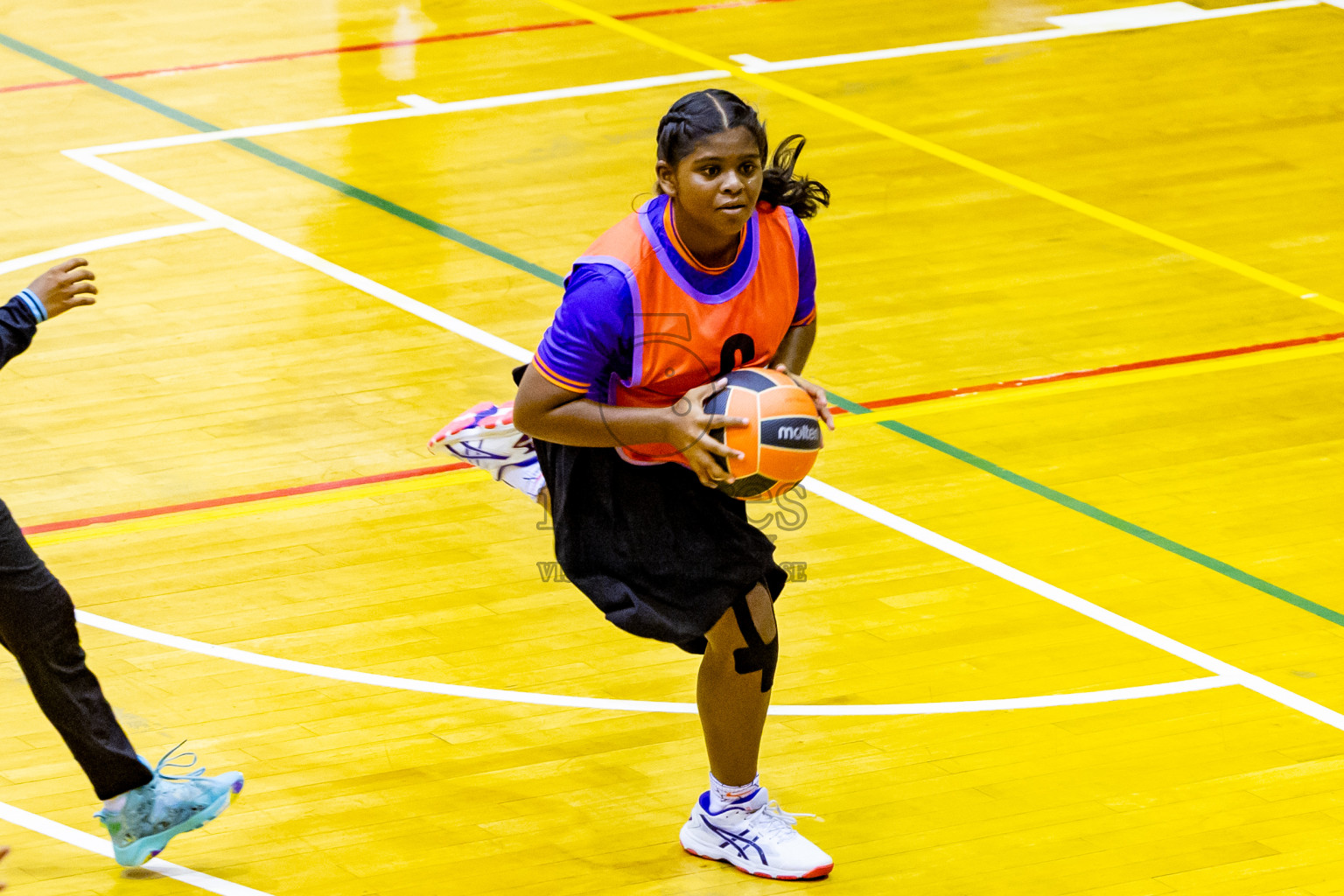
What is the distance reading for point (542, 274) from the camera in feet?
29.0

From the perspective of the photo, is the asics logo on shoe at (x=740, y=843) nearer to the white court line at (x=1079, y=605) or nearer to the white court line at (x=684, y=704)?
the white court line at (x=684, y=704)

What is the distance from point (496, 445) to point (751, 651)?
2.75 feet

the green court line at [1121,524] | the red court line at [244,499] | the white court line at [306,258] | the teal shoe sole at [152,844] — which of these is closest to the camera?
the teal shoe sole at [152,844]

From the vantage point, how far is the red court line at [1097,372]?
774 centimetres

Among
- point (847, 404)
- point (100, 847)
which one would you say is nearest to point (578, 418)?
point (100, 847)

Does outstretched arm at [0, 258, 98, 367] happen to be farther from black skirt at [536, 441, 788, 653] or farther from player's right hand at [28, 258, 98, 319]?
black skirt at [536, 441, 788, 653]

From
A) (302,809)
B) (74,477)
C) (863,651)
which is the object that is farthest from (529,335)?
(302,809)

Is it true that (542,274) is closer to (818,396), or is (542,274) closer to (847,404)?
(847,404)

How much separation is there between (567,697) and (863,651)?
0.88 metres

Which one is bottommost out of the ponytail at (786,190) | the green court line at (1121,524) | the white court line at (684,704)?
the white court line at (684,704)

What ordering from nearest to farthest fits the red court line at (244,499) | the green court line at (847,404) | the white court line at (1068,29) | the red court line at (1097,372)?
the red court line at (244,499), the green court line at (847,404), the red court line at (1097,372), the white court line at (1068,29)

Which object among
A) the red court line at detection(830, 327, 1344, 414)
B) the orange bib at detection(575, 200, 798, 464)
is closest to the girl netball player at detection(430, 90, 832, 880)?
the orange bib at detection(575, 200, 798, 464)

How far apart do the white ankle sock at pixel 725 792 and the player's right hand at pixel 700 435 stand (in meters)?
0.84

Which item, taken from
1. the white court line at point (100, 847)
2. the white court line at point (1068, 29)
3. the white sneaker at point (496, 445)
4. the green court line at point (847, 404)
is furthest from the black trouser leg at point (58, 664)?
the white court line at point (1068, 29)
